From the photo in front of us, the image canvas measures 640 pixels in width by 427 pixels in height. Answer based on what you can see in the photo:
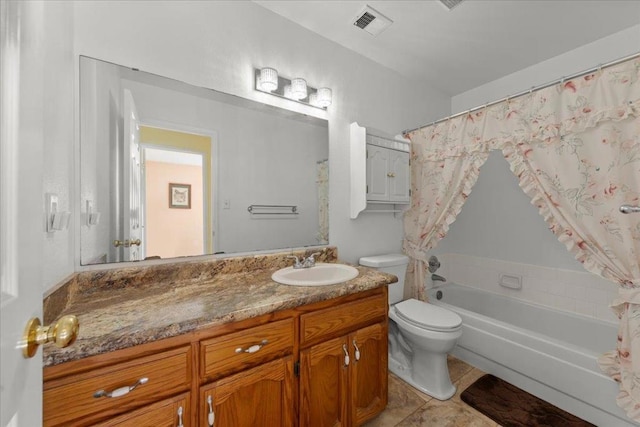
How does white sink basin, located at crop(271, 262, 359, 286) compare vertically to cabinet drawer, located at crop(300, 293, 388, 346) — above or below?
above

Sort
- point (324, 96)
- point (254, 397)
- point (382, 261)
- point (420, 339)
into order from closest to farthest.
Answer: point (254, 397) < point (420, 339) < point (324, 96) < point (382, 261)

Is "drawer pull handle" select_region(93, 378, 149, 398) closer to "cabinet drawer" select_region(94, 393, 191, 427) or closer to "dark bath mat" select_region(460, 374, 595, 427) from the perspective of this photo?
"cabinet drawer" select_region(94, 393, 191, 427)

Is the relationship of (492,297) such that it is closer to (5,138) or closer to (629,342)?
(629,342)

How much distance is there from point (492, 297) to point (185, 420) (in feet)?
8.74

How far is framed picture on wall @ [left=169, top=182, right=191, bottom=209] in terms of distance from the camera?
53.5 inches

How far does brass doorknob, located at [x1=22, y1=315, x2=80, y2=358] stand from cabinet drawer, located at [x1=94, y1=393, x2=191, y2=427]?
1.73ft

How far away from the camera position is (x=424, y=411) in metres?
1.60

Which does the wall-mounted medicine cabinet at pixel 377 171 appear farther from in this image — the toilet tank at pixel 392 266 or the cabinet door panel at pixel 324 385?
the cabinet door panel at pixel 324 385

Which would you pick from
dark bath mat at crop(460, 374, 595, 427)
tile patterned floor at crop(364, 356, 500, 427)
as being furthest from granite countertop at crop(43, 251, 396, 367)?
dark bath mat at crop(460, 374, 595, 427)

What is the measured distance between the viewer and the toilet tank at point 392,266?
1979mm

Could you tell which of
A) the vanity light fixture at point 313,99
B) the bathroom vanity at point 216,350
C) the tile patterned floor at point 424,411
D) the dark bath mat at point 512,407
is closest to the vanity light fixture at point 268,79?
the vanity light fixture at point 313,99

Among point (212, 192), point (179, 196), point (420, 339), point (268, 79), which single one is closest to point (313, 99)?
point (268, 79)

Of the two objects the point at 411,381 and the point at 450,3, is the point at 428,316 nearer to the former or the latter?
the point at 411,381

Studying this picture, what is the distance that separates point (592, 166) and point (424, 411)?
1.67 m
